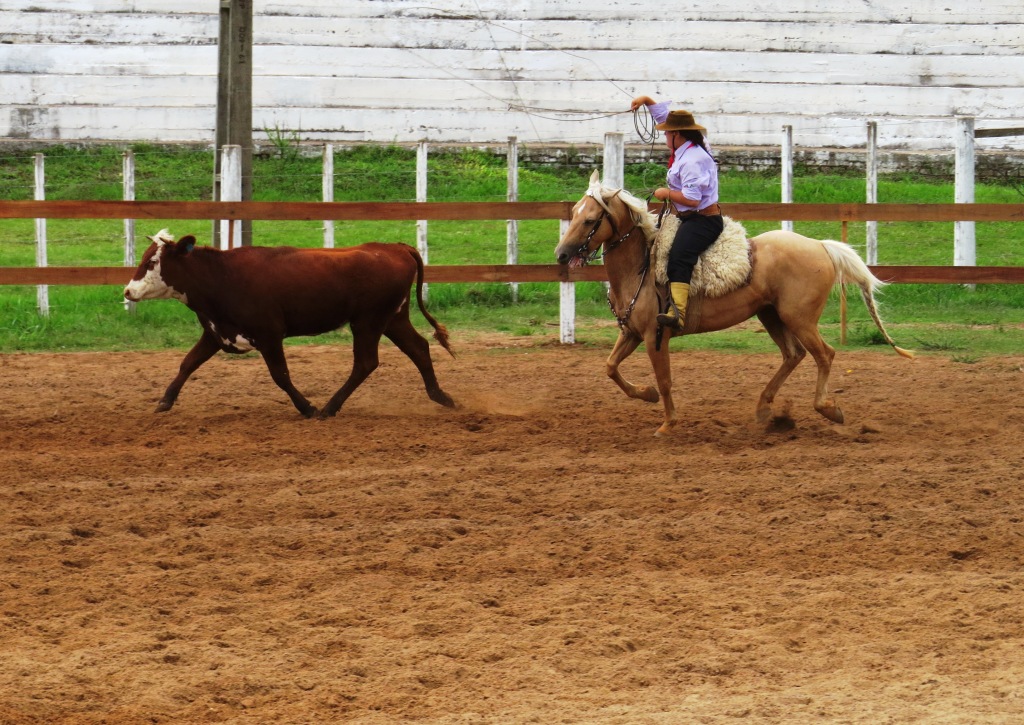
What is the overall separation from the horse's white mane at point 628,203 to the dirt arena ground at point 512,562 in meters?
1.46

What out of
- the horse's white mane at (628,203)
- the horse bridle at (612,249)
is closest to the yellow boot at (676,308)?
the horse bridle at (612,249)

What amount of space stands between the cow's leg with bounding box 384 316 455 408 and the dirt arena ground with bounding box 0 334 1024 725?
7.8 inches

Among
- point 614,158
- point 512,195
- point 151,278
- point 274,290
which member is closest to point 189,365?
point 151,278

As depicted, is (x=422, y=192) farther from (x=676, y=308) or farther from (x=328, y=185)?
(x=676, y=308)

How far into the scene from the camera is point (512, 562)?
21.0 ft

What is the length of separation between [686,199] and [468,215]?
424cm

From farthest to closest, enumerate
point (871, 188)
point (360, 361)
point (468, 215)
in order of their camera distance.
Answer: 1. point (871, 188)
2. point (468, 215)
3. point (360, 361)

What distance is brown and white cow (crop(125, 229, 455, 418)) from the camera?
9797mm

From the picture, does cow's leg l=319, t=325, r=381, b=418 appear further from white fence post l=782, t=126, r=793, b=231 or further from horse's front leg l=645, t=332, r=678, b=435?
white fence post l=782, t=126, r=793, b=231

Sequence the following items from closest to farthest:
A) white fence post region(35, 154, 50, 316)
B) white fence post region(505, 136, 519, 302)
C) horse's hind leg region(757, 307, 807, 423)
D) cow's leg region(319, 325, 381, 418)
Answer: horse's hind leg region(757, 307, 807, 423) → cow's leg region(319, 325, 381, 418) → white fence post region(35, 154, 50, 316) → white fence post region(505, 136, 519, 302)

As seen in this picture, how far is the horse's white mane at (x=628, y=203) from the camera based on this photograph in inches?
368

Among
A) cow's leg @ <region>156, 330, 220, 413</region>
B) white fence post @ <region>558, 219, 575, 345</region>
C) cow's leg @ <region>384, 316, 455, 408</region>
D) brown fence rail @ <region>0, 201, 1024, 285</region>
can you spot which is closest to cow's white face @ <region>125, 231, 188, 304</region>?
cow's leg @ <region>156, 330, 220, 413</region>

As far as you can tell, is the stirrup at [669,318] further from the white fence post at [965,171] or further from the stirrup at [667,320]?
the white fence post at [965,171]

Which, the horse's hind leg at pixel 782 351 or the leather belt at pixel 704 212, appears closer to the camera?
the leather belt at pixel 704 212
